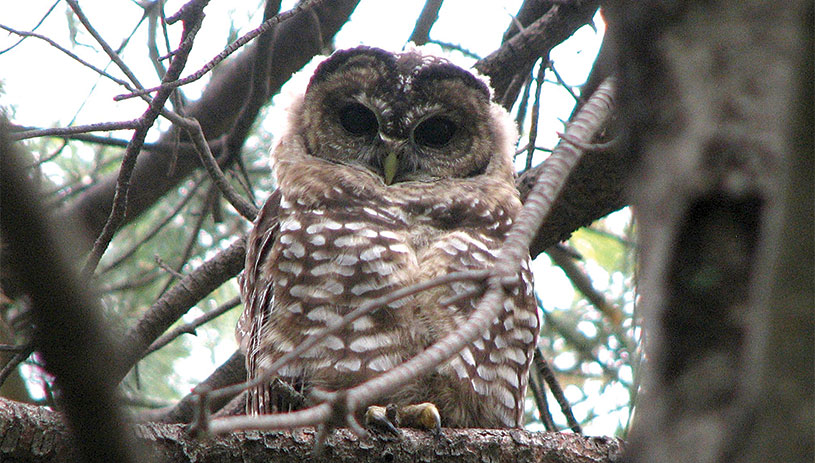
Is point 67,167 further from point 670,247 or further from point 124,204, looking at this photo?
point 670,247

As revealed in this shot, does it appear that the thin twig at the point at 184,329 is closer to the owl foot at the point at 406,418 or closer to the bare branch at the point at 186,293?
the bare branch at the point at 186,293

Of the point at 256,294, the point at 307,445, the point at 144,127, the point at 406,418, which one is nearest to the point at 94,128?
the point at 144,127

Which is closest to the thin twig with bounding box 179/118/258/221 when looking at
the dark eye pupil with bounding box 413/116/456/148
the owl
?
the owl

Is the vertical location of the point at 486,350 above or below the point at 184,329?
below

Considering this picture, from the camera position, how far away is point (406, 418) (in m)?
2.59

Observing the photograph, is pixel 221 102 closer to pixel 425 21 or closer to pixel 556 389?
pixel 425 21

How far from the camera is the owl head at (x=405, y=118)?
3.74 meters

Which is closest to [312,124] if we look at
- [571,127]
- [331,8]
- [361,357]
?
[331,8]

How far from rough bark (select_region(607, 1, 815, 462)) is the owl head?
2.86 meters

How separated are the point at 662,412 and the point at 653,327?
0.08 meters

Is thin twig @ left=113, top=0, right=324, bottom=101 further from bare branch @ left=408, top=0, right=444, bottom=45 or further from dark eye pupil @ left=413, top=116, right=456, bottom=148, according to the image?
bare branch @ left=408, top=0, right=444, bottom=45

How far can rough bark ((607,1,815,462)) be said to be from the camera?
2.39ft

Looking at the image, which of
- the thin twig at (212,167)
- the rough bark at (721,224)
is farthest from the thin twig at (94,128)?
the rough bark at (721,224)

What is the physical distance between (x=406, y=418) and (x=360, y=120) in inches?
64.8
